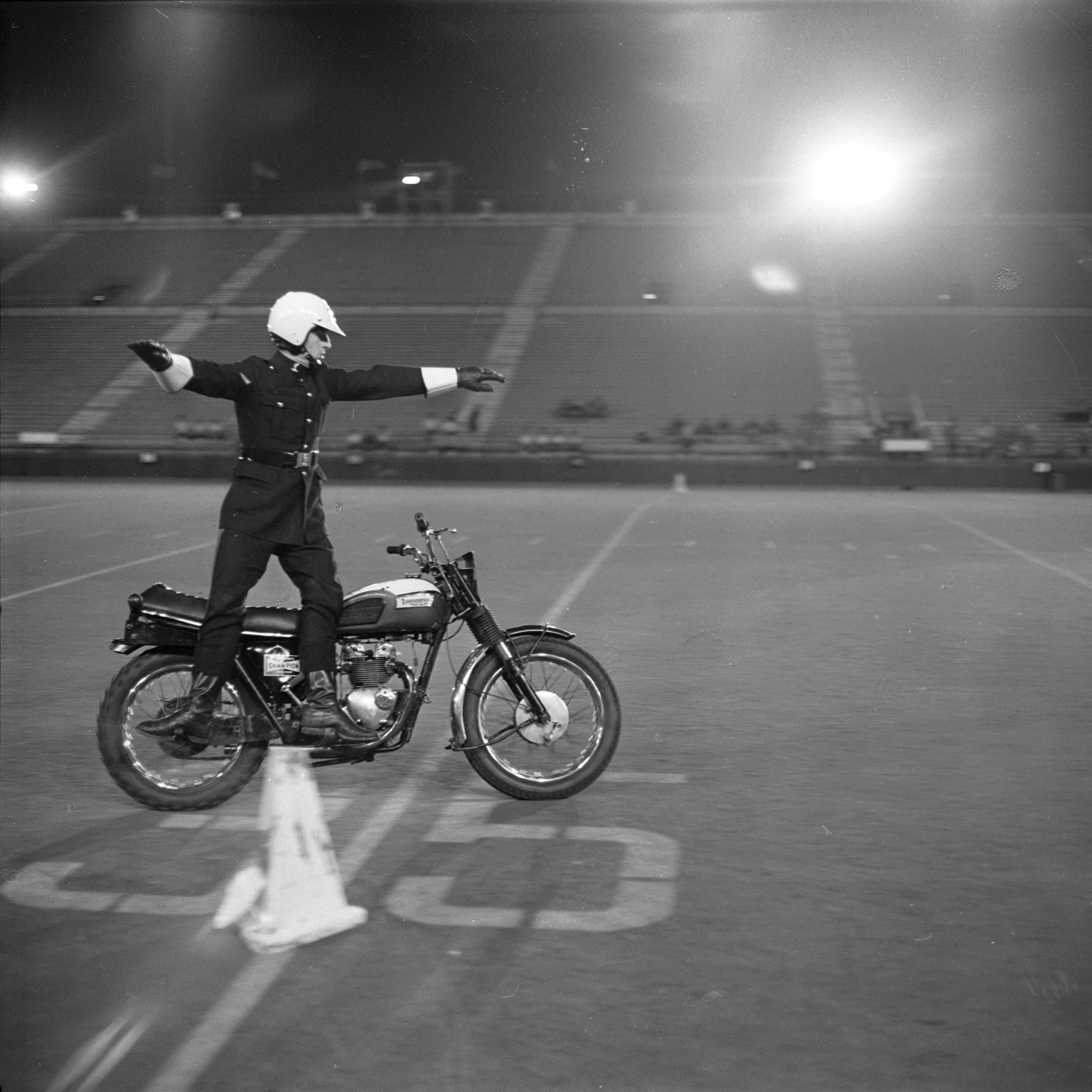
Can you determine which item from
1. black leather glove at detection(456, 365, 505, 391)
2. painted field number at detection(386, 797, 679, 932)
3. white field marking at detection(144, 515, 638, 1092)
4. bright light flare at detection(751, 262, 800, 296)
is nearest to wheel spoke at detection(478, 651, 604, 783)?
Result: painted field number at detection(386, 797, 679, 932)

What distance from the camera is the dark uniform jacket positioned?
580cm

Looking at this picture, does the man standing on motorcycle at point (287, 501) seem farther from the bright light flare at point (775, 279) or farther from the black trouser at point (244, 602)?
the bright light flare at point (775, 279)

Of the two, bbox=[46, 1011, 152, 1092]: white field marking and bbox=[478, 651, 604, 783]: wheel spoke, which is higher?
bbox=[478, 651, 604, 783]: wheel spoke

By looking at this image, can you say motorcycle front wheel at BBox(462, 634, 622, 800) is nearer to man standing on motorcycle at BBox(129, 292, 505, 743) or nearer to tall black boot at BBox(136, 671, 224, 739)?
man standing on motorcycle at BBox(129, 292, 505, 743)

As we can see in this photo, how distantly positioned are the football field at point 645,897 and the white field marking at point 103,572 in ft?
8.91

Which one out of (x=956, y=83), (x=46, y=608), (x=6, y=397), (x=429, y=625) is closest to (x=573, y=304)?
(x=956, y=83)

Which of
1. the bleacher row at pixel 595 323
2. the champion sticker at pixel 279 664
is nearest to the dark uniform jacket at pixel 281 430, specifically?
the champion sticker at pixel 279 664

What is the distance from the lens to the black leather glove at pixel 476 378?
19.6ft

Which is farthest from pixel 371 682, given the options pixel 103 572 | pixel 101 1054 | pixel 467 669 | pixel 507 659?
pixel 103 572

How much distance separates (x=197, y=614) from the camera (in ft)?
19.2

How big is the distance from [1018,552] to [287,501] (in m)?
13.7

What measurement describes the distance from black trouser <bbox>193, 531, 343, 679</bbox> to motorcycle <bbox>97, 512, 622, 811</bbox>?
0.10 metres

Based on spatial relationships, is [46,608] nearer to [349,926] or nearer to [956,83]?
[349,926]

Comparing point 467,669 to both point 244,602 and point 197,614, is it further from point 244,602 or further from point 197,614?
point 197,614
